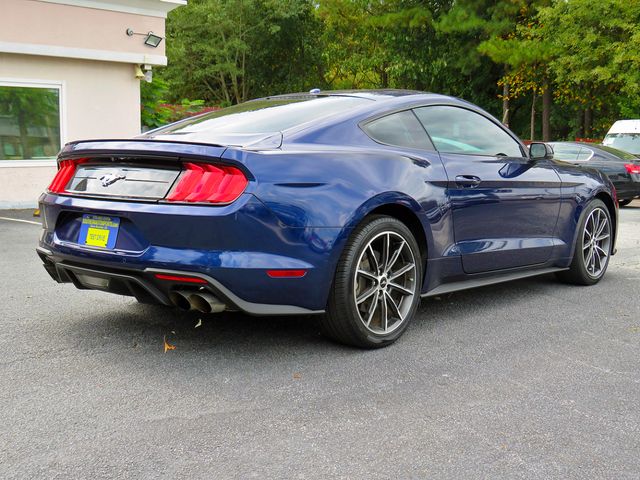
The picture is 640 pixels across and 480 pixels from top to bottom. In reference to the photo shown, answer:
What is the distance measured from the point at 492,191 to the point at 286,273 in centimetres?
191

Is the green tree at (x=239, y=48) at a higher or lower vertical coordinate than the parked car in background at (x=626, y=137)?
higher

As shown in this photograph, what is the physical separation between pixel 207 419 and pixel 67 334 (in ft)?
5.43

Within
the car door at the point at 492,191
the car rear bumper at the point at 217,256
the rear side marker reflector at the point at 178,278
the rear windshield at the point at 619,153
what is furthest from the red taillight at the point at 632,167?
the rear side marker reflector at the point at 178,278

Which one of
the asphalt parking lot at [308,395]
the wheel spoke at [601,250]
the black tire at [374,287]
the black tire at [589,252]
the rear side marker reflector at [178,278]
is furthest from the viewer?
the wheel spoke at [601,250]

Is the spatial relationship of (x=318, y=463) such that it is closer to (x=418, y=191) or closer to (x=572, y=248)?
(x=418, y=191)

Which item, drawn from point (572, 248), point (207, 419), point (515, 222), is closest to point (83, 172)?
point (207, 419)

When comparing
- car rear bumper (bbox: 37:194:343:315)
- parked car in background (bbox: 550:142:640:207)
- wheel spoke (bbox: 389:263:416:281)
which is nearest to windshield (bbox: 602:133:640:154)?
parked car in background (bbox: 550:142:640:207)

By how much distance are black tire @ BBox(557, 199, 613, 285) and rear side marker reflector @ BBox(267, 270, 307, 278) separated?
3162 millimetres

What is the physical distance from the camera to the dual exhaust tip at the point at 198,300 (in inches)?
149

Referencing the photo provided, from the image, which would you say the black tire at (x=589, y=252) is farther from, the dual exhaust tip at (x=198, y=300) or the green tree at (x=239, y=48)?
the green tree at (x=239, y=48)

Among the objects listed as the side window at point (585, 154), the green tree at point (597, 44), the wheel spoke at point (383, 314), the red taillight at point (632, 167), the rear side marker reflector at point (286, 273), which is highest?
the green tree at point (597, 44)

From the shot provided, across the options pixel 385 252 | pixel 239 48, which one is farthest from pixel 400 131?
pixel 239 48

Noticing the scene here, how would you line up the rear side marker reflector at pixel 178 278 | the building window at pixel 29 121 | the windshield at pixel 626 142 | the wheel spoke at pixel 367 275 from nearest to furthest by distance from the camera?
the rear side marker reflector at pixel 178 278, the wheel spoke at pixel 367 275, the building window at pixel 29 121, the windshield at pixel 626 142

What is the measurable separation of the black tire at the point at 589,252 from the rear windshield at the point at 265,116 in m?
2.48
